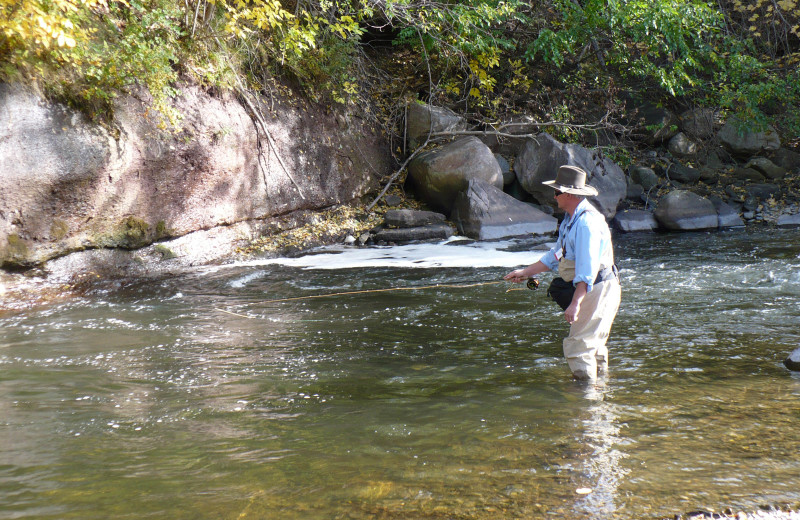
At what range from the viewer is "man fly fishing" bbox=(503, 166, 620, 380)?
14.5ft

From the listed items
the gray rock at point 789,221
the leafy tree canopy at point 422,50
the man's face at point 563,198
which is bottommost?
the gray rock at point 789,221

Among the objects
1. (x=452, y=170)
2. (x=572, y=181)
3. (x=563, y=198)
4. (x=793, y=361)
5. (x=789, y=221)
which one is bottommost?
(x=793, y=361)

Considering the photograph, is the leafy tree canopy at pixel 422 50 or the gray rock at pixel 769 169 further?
the gray rock at pixel 769 169

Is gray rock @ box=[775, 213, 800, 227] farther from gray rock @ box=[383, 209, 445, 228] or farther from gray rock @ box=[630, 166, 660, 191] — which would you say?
gray rock @ box=[383, 209, 445, 228]

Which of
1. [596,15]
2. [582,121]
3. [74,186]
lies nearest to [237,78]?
[74,186]

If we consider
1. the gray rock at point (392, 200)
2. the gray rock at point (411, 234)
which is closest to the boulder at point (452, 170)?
the gray rock at point (392, 200)

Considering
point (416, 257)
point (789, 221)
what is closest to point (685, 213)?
point (789, 221)

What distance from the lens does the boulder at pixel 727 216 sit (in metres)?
13.6

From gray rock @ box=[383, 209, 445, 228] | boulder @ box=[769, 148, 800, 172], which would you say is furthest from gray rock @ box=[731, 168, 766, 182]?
gray rock @ box=[383, 209, 445, 228]

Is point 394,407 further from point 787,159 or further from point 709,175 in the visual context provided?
point 787,159

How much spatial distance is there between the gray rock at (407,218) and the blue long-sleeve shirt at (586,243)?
817 centimetres

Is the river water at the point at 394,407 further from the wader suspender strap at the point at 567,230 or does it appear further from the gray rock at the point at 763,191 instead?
the gray rock at the point at 763,191

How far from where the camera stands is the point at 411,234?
1239cm

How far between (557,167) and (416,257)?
4.62 metres
